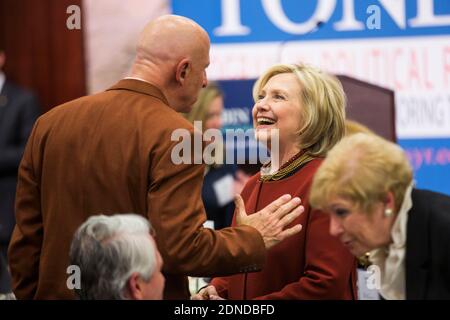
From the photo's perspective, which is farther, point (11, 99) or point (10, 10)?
point (10, 10)

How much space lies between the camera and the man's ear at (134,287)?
239 centimetres

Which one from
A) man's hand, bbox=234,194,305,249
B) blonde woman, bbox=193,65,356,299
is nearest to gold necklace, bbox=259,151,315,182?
blonde woman, bbox=193,65,356,299

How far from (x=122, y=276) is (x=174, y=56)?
788 millimetres

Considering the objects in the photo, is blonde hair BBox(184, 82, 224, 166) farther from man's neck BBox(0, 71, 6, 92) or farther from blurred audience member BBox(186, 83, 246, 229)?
man's neck BBox(0, 71, 6, 92)

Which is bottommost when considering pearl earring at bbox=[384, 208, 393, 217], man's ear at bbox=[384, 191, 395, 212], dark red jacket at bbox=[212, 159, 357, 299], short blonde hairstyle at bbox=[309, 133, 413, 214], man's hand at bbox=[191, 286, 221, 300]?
man's hand at bbox=[191, 286, 221, 300]

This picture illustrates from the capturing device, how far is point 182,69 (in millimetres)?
2846

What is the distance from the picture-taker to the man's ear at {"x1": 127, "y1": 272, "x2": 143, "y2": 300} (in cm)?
239

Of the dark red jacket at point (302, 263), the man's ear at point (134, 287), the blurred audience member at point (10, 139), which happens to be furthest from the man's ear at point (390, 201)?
the blurred audience member at point (10, 139)

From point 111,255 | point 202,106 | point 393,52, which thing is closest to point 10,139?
point 202,106

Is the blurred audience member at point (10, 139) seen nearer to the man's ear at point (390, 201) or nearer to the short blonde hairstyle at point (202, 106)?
the short blonde hairstyle at point (202, 106)

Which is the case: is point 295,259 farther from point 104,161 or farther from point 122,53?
point 122,53

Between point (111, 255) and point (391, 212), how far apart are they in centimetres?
75

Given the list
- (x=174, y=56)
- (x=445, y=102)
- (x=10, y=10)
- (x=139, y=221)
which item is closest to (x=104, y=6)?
(x=10, y=10)
